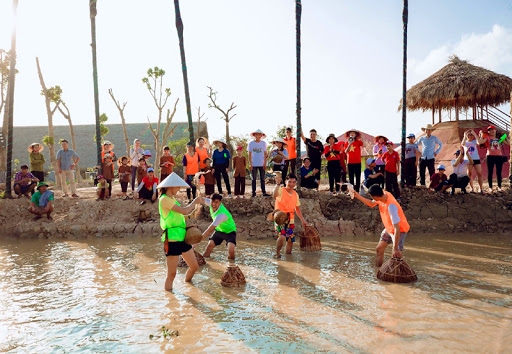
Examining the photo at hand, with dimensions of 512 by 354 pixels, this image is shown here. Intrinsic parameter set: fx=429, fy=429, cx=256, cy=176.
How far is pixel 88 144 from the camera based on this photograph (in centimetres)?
3391

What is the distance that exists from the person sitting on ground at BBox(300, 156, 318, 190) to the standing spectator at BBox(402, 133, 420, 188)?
9.73 ft

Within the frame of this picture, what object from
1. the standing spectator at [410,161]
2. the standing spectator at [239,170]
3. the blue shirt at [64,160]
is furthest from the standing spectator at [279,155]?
the blue shirt at [64,160]

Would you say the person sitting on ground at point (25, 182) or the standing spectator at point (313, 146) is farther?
the person sitting on ground at point (25, 182)

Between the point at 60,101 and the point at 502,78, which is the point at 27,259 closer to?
the point at 60,101

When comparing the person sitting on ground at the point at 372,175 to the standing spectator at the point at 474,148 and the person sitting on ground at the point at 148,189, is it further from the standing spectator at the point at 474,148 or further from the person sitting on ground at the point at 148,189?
the person sitting on ground at the point at 148,189

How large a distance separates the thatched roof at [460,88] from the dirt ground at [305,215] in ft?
22.9

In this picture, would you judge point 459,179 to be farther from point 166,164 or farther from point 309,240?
point 166,164

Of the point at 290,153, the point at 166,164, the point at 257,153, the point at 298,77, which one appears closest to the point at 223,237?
the point at 257,153

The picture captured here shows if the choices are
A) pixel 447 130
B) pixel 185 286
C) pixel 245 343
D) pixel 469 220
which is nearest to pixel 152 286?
pixel 185 286

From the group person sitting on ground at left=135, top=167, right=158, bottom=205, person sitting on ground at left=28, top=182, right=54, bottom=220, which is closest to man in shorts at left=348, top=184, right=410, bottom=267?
person sitting on ground at left=135, top=167, right=158, bottom=205

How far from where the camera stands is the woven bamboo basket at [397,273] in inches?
258

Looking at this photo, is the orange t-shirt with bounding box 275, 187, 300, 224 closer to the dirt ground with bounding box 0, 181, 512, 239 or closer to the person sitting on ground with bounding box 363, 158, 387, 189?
the dirt ground with bounding box 0, 181, 512, 239

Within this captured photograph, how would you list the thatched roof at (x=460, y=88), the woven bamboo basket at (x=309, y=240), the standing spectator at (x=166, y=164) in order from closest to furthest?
the woven bamboo basket at (x=309, y=240), the standing spectator at (x=166, y=164), the thatched roof at (x=460, y=88)

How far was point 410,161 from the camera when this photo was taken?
13281mm
